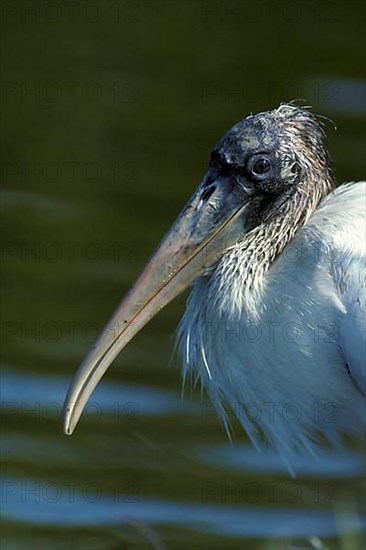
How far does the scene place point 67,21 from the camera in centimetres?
1337

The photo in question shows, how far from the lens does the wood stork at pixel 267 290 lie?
20.0ft

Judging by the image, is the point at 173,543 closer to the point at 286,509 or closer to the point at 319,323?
the point at 286,509

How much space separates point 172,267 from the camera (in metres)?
6.16

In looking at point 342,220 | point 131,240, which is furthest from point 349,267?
point 131,240

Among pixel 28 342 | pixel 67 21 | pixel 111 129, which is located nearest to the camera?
pixel 28 342

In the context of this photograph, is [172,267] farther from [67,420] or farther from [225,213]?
[67,420]

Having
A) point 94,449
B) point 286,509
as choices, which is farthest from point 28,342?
point 286,509

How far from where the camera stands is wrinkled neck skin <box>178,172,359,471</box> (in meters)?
6.11

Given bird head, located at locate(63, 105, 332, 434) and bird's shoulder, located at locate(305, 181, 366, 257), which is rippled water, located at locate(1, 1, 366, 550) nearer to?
bird head, located at locate(63, 105, 332, 434)

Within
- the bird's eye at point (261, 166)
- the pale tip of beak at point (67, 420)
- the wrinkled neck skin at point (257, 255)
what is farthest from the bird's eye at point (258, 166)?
the pale tip of beak at point (67, 420)

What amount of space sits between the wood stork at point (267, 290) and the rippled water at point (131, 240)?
513 mm

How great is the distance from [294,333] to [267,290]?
0.19m

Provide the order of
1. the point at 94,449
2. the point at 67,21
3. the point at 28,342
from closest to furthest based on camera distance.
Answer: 1. the point at 94,449
2. the point at 28,342
3. the point at 67,21

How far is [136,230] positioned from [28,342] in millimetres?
1375
